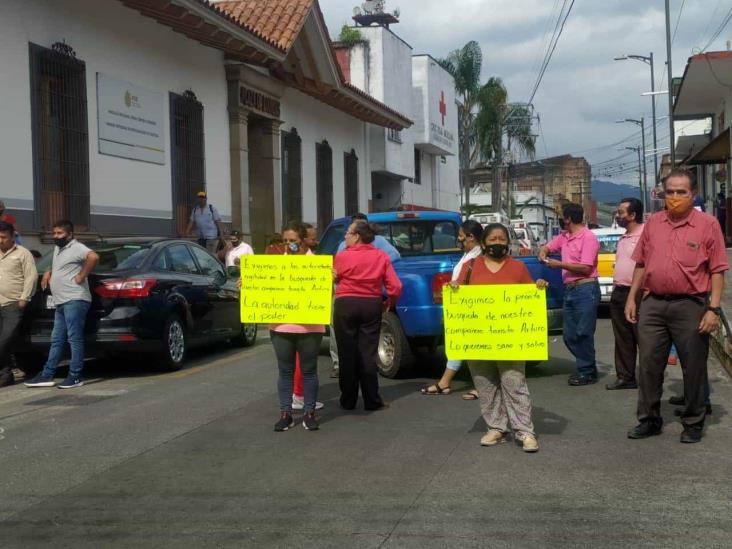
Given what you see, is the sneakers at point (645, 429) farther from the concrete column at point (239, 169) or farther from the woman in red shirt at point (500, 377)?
the concrete column at point (239, 169)

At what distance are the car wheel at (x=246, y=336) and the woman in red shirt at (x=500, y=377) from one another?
21.8ft

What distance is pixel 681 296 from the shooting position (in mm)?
6617

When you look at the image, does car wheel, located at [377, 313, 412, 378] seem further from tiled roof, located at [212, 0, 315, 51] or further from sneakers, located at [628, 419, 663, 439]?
tiled roof, located at [212, 0, 315, 51]

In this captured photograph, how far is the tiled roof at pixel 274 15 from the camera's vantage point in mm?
21922

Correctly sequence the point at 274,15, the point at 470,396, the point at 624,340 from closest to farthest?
the point at 470,396, the point at 624,340, the point at 274,15

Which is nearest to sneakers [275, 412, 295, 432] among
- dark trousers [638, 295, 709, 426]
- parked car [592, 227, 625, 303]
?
dark trousers [638, 295, 709, 426]

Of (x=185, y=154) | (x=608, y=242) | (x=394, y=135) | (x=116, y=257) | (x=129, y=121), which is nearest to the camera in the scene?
(x=116, y=257)

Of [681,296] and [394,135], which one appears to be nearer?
[681,296]

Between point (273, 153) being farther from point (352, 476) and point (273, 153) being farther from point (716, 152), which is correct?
point (352, 476)

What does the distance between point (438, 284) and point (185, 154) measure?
10664 mm

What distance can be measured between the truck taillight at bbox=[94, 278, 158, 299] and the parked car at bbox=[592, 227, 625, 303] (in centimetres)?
824

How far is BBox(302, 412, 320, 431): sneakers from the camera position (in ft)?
24.2

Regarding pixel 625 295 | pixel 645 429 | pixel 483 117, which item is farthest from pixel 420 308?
pixel 483 117

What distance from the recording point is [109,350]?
33.1 ft
